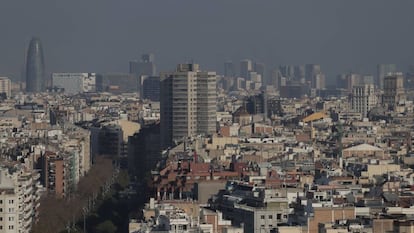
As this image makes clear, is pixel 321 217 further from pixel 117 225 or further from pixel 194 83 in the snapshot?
pixel 194 83

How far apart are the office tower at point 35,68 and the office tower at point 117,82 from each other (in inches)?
202

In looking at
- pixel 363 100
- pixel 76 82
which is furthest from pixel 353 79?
pixel 363 100

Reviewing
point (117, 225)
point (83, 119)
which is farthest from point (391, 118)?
point (117, 225)

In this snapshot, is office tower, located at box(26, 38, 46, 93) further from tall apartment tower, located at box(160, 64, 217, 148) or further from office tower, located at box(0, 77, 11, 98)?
tall apartment tower, located at box(160, 64, 217, 148)

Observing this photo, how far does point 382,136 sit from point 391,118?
62.8 feet

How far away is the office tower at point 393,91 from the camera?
108 m

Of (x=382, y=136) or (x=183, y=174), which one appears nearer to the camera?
(x=183, y=174)

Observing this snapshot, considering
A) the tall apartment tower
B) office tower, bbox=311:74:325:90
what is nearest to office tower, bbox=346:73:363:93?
office tower, bbox=311:74:325:90

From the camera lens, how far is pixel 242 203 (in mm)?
37594

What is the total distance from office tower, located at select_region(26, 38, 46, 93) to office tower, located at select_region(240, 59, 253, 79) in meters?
18.3

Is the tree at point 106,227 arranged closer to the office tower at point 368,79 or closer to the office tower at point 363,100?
the office tower at point 363,100

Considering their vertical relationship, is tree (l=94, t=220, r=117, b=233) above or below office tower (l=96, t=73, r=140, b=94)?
below

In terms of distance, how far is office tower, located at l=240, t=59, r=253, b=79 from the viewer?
172850 mm

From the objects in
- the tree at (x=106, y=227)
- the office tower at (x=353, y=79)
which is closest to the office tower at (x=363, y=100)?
the office tower at (x=353, y=79)
